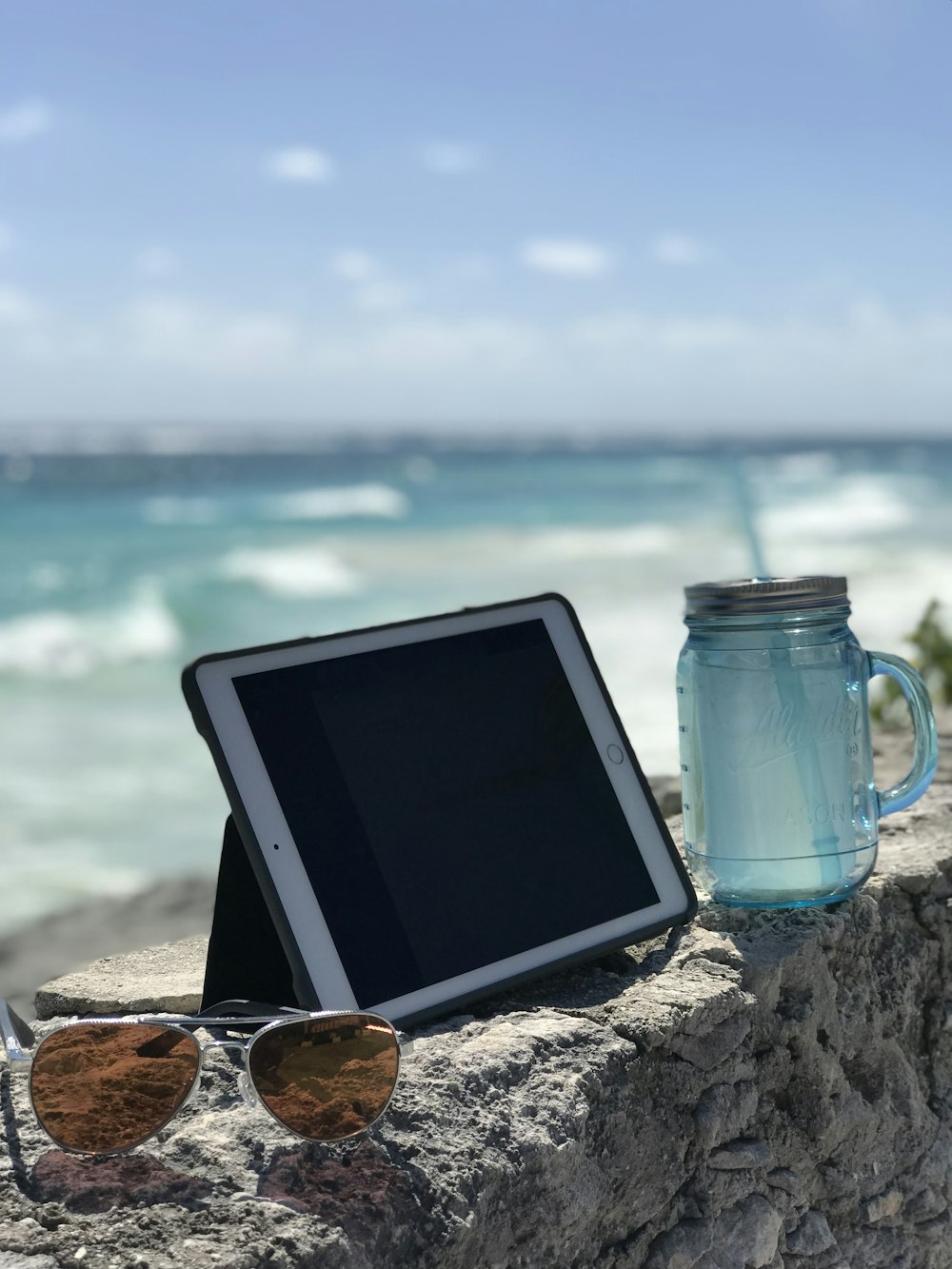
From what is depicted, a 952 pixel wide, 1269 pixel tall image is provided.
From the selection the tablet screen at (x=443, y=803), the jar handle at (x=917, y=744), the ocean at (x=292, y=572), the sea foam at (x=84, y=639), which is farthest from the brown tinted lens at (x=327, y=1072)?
A: the sea foam at (x=84, y=639)

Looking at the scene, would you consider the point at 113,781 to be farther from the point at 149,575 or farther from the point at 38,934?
the point at 149,575

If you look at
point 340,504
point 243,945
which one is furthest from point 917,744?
point 340,504

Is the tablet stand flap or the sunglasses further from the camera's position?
the tablet stand flap

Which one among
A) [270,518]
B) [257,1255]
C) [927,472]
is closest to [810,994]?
[257,1255]

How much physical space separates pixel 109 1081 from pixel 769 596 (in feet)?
2.50

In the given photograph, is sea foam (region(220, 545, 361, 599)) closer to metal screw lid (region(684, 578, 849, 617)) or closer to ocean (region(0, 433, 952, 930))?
ocean (region(0, 433, 952, 930))

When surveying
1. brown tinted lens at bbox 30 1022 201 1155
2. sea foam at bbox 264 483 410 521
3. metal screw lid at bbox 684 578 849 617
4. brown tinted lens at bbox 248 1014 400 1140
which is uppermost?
sea foam at bbox 264 483 410 521

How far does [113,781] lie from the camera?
7.59 m

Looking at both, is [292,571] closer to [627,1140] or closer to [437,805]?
[437,805]

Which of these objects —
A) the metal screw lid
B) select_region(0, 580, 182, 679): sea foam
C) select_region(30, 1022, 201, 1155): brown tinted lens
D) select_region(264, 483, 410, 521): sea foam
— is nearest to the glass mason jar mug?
the metal screw lid

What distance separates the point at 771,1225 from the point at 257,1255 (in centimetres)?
55

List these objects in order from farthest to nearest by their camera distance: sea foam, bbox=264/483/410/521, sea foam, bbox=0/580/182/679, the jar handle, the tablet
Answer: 1. sea foam, bbox=264/483/410/521
2. sea foam, bbox=0/580/182/679
3. the jar handle
4. the tablet

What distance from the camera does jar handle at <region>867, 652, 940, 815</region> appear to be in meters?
1.36

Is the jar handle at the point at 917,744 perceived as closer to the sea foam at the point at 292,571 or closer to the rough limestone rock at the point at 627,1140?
the rough limestone rock at the point at 627,1140
